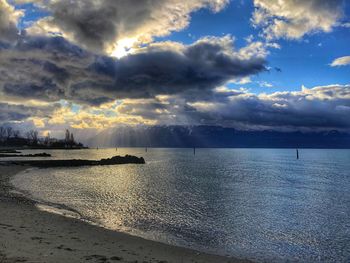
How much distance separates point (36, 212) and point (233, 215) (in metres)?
18.4

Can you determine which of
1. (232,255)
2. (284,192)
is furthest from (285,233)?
(284,192)

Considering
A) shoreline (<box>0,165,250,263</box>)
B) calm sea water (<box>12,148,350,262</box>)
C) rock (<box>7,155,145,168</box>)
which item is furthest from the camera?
rock (<box>7,155,145,168</box>)

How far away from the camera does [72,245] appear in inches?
714

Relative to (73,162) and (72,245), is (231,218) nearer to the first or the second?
(72,245)

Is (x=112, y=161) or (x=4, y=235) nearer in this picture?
(x=4, y=235)

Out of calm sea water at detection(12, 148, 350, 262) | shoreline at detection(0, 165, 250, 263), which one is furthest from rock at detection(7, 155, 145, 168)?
shoreline at detection(0, 165, 250, 263)

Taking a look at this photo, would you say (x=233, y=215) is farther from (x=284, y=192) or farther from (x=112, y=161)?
(x=112, y=161)

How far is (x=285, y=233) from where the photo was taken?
25969mm

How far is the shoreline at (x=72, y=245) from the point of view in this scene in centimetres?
1534

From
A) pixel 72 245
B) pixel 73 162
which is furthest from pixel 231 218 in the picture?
pixel 73 162

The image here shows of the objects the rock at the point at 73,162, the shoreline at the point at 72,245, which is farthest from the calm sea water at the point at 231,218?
the rock at the point at 73,162

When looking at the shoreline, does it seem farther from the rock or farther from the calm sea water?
the rock

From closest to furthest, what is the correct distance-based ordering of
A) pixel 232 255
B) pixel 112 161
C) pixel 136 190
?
pixel 232 255 → pixel 136 190 → pixel 112 161

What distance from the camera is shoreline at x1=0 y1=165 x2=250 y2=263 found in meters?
15.3
